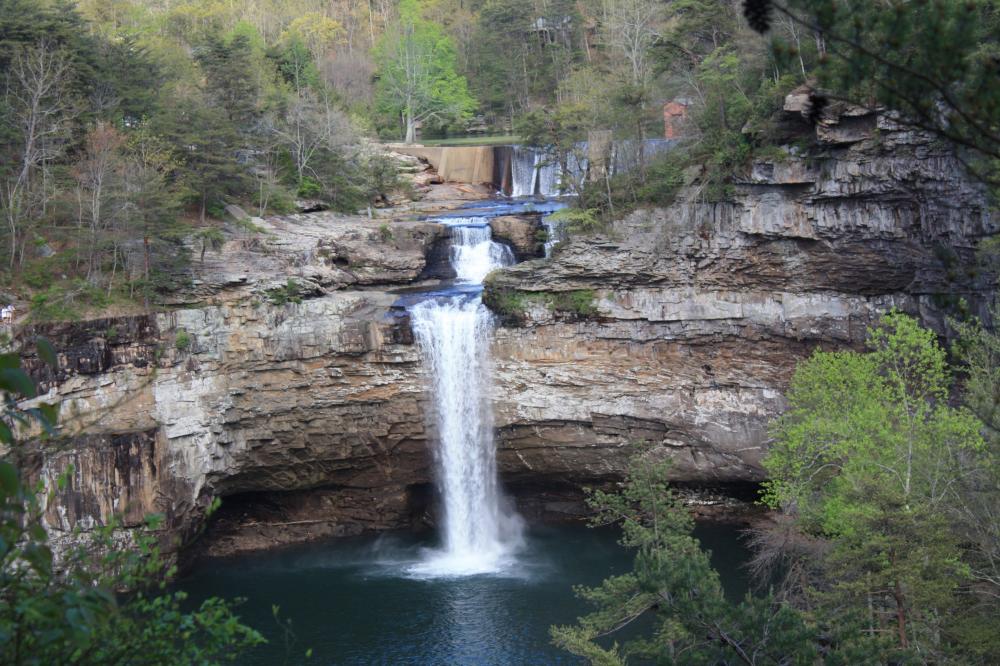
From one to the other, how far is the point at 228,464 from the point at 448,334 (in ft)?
25.3

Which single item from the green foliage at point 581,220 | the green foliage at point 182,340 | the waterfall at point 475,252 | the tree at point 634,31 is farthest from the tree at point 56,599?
the tree at point 634,31

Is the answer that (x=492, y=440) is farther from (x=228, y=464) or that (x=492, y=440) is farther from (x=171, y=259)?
(x=171, y=259)

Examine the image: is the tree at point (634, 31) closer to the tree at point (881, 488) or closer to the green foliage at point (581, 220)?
the green foliage at point (581, 220)

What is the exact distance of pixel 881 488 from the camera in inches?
570

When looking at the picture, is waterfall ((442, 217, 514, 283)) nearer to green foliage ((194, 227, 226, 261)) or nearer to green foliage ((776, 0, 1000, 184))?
green foliage ((194, 227, 226, 261))

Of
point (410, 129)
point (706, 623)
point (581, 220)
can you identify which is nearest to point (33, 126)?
point (581, 220)

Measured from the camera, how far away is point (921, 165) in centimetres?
2262

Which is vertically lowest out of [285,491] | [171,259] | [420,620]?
[420,620]

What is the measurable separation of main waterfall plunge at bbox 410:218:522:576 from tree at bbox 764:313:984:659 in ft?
30.6

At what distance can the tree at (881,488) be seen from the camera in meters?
14.2

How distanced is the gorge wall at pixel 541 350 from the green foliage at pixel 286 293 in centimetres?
5

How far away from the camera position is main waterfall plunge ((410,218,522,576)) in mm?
26938

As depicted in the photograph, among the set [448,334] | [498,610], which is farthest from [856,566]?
[448,334]

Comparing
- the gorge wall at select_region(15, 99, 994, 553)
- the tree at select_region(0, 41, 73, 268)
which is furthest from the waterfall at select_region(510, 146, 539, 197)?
the tree at select_region(0, 41, 73, 268)
